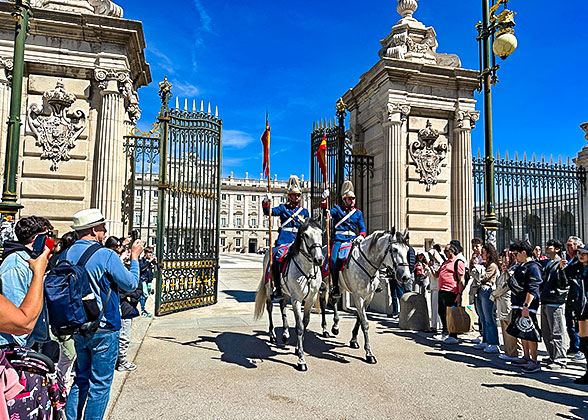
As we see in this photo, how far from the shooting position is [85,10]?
10312 millimetres

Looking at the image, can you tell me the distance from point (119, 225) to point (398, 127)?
791cm

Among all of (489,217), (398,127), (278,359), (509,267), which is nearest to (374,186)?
(398,127)

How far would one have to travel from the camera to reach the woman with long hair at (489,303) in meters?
6.95

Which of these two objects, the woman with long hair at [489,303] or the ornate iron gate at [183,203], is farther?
the ornate iron gate at [183,203]

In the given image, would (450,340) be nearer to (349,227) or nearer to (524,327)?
(524,327)

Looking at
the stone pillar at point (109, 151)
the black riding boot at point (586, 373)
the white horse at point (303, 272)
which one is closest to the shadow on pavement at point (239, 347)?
the white horse at point (303, 272)

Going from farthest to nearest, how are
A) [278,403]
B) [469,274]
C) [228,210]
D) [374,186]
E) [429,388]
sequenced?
1. [228,210]
2. [374,186]
3. [469,274]
4. [429,388]
5. [278,403]

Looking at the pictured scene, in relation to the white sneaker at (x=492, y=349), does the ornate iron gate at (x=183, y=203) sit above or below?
above

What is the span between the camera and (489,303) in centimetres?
707

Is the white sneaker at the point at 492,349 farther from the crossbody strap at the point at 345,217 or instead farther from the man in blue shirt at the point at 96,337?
the man in blue shirt at the point at 96,337

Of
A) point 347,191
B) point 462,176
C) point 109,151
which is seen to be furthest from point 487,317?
point 109,151

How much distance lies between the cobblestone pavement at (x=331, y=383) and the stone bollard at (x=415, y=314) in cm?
73

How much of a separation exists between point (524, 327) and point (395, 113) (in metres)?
6.86

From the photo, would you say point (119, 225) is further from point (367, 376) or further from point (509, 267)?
point (509, 267)
